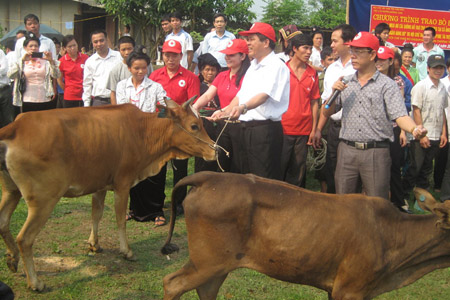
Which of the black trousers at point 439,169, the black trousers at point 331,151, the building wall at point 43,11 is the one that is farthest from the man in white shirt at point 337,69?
the building wall at point 43,11

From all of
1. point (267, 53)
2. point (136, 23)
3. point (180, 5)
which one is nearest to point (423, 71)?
point (267, 53)

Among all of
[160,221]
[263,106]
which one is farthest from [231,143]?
[263,106]

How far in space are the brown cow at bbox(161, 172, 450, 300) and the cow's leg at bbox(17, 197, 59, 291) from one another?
5.85 feet

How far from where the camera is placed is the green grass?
532 centimetres

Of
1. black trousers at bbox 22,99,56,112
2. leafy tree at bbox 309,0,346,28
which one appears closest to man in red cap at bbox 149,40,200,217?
black trousers at bbox 22,99,56,112

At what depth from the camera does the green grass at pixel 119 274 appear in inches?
209

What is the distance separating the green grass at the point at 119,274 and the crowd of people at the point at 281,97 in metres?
0.88

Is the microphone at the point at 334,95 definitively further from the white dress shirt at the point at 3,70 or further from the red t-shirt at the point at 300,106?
the white dress shirt at the point at 3,70

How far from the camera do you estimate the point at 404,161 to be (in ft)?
31.6

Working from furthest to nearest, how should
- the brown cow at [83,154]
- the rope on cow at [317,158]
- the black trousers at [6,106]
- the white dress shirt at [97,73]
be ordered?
the black trousers at [6,106] < the rope on cow at [317,158] < the white dress shirt at [97,73] < the brown cow at [83,154]

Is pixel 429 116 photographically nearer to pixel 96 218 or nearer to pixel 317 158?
pixel 317 158

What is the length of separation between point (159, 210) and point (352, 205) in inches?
155

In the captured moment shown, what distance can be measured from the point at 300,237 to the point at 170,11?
67.6ft

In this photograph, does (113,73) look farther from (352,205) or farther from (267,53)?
(352,205)
